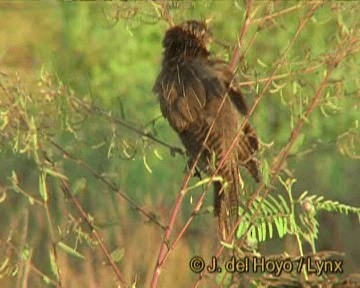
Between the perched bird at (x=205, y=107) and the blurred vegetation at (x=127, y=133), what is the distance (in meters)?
0.07

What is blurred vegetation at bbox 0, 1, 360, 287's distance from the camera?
3350 mm

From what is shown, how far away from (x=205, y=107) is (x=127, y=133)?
302 mm

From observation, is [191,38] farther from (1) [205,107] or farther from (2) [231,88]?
(2) [231,88]

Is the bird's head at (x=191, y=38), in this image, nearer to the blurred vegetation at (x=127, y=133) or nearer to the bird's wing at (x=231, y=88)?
the blurred vegetation at (x=127, y=133)

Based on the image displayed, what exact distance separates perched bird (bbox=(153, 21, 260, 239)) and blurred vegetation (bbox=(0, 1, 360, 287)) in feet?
0.24

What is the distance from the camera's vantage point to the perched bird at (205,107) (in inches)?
149

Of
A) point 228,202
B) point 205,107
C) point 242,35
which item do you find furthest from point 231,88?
point 242,35

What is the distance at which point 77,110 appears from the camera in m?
3.66

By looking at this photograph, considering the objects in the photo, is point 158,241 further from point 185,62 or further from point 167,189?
point 167,189

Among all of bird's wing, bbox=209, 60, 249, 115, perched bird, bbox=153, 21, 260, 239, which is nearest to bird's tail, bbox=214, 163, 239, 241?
perched bird, bbox=153, 21, 260, 239

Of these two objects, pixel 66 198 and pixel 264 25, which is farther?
pixel 264 25

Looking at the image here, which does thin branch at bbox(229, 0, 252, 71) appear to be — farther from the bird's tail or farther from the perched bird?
the bird's tail

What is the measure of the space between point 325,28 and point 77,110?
5.37m

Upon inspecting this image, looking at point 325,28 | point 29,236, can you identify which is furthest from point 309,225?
point 325,28
